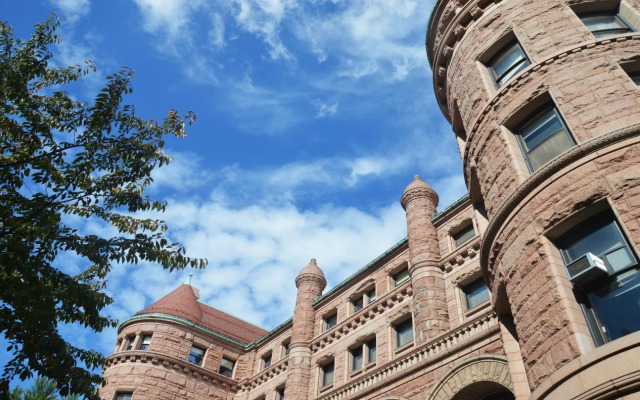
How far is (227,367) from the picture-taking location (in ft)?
95.9

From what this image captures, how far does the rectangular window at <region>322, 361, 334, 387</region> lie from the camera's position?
22334mm

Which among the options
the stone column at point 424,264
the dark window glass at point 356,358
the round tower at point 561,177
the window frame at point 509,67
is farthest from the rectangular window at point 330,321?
the window frame at point 509,67

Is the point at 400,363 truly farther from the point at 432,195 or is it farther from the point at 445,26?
the point at 445,26

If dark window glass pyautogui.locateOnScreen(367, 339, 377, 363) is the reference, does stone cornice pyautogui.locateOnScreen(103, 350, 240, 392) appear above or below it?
above

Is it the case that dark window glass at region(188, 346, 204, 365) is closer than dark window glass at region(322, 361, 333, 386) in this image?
No

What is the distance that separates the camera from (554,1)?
1271 cm

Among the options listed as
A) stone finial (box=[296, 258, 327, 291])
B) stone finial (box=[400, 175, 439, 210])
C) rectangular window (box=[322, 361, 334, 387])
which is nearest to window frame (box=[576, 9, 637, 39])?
stone finial (box=[400, 175, 439, 210])


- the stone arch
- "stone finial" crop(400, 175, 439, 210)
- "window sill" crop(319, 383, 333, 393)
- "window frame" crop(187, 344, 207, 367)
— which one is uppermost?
"stone finial" crop(400, 175, 439, 210)

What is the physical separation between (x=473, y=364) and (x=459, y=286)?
3.75 metres

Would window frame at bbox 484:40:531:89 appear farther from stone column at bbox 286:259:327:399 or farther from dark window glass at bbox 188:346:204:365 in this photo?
dark window glass at bbox 188:346:204:365

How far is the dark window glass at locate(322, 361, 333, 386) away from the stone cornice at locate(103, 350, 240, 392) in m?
7.46

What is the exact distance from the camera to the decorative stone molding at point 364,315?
20.7 meters

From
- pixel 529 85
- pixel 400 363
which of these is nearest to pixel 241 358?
pixel 400 363

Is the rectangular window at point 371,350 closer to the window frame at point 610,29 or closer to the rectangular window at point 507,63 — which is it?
the rectangular window at point 507,63
